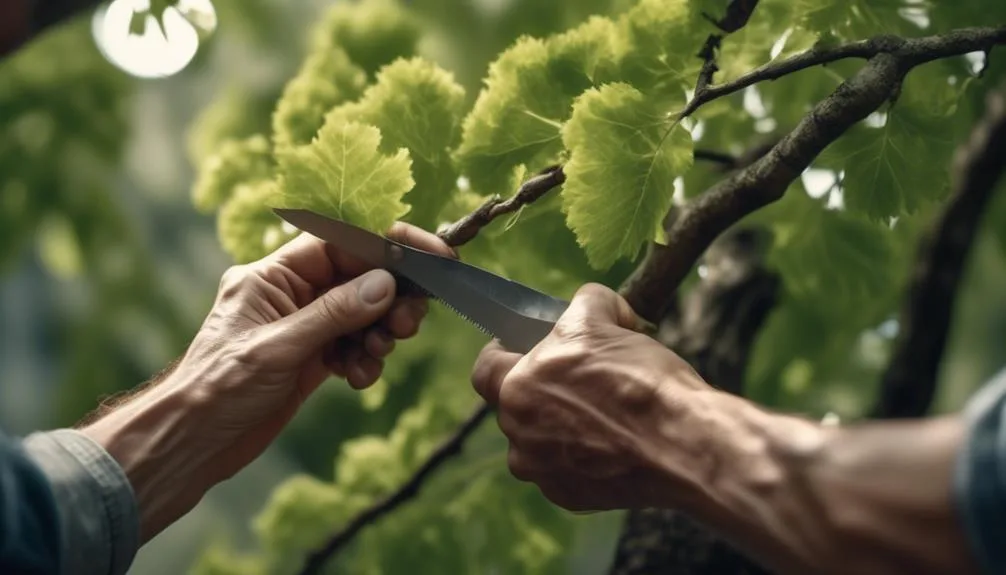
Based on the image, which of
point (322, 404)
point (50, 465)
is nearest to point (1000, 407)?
point (50, 465)

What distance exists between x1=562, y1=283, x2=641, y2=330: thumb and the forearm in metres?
0.11

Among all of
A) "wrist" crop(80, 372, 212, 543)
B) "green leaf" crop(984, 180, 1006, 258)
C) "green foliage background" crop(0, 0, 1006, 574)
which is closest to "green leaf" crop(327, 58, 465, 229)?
"green foliage background" crop(0, 0, 1006, 574)

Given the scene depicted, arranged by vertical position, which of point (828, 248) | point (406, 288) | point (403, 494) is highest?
point (406, 288)

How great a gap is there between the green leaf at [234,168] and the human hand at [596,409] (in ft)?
1.49

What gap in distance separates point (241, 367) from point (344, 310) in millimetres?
81

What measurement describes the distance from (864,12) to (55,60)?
1344 millimetres

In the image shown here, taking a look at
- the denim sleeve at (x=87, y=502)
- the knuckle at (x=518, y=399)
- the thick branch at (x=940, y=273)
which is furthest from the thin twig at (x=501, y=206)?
the thick branch at (x=940, y=273)

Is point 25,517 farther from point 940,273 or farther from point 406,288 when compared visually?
point 940,273

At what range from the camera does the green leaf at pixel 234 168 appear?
106 centimetres

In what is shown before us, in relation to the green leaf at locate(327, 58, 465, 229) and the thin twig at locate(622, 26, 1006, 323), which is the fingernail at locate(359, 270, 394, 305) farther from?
the thin twig at locate(622, 26, 1006, 323)

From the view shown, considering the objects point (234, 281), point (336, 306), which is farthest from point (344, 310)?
point (234, 281)

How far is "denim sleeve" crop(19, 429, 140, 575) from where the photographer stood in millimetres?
627

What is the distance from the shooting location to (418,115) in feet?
2.64

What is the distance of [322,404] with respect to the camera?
7.84ft
